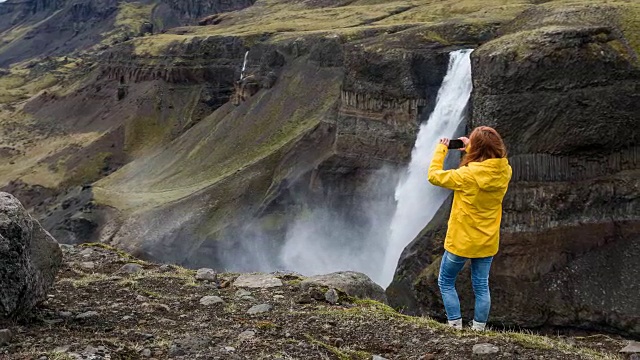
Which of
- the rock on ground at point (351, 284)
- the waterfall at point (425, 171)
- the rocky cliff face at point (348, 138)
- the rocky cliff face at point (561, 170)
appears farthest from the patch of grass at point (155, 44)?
the rock on ground at point (351, 284)

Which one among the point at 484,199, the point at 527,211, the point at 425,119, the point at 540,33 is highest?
the point at 540,33

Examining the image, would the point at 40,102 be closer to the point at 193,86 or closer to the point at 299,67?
the point at 193,86

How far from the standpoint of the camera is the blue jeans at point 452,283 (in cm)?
1026

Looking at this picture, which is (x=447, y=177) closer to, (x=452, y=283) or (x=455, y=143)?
(x=455, y=143)

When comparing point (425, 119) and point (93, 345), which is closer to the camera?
point (93, 345)

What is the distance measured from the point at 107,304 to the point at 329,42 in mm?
52991

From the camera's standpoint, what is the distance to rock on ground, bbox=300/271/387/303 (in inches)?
537

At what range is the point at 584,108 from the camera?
31.1 meters

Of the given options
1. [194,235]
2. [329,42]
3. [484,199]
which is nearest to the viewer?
[484,199]

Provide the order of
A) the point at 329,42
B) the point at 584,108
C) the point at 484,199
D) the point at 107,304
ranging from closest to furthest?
the point at 484,199 → the point at 107,304 → the point at 584,108 → the point at 329,42

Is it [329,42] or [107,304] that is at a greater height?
[329,42]

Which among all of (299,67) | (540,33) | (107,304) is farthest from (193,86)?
(107,304)

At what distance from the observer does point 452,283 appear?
10.5m

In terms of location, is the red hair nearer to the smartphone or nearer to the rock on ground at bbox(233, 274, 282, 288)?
the smartphone
